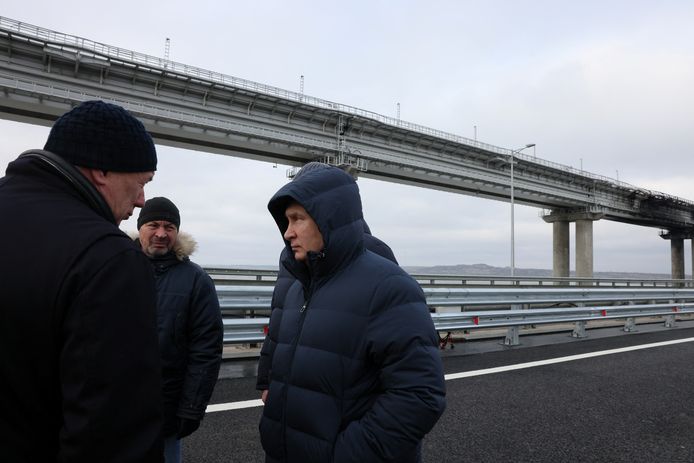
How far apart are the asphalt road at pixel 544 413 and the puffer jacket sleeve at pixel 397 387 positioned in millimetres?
1744

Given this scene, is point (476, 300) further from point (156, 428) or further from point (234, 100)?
point (234, 100)

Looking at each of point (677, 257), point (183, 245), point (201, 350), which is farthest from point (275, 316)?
point (677, 257)

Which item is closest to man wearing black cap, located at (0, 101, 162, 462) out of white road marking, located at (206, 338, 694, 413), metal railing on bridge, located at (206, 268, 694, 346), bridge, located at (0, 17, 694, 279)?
white road marking, located at (206, 338, 694, 413)

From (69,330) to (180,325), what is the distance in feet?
5.54

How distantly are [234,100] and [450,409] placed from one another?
2536 cm

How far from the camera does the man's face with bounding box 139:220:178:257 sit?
2801 millimetres

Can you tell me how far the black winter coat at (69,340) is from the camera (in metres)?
1.03

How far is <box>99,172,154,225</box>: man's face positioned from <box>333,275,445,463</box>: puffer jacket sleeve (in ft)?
3.47

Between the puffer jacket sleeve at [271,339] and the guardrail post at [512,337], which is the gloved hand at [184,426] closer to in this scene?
the puffer jacket sleeve at [271,339]

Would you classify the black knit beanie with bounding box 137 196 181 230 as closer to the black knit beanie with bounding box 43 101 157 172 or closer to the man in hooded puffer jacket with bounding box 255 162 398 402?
the man in hooded puffer jacket with bounding box 255 162 398 402

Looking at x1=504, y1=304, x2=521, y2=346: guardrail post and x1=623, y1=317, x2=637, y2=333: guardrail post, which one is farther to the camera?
x1=623, y1=317, x2=637, y2=333: guardrail post

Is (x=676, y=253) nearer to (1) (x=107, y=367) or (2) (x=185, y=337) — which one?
(2) (x=185, y=337)

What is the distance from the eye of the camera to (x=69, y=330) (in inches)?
41.0

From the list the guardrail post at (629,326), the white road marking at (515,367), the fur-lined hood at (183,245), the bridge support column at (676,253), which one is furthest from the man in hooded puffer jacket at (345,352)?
the bridge support column at (676,253)
